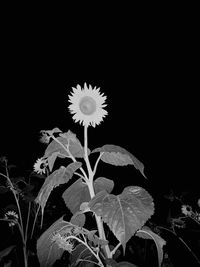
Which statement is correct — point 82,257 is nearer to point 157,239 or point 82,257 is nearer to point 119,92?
point 157,239

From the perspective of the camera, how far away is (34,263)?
125cm

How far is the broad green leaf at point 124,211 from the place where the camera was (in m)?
0.48

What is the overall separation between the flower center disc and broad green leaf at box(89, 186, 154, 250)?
0.23m

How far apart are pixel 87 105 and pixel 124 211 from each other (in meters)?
0.31

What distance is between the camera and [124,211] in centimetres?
50

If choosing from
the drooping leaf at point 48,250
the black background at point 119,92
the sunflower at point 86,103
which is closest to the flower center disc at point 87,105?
the sunflower at point 86,103

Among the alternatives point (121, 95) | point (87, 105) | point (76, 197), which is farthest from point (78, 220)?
point (121, 95)

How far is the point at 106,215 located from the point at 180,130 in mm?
2934

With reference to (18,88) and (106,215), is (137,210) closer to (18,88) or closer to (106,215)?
(106,215)

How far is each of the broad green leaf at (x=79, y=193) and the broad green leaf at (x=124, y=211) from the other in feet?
0.35

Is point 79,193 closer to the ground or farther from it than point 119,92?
closer to the ground

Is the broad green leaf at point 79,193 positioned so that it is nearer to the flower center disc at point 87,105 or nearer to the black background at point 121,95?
the flower center disc at point 87,105

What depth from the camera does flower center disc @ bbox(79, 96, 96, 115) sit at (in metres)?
0.70

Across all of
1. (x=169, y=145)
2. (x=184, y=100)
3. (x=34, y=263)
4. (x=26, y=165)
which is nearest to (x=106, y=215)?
(x=34, y=263)
